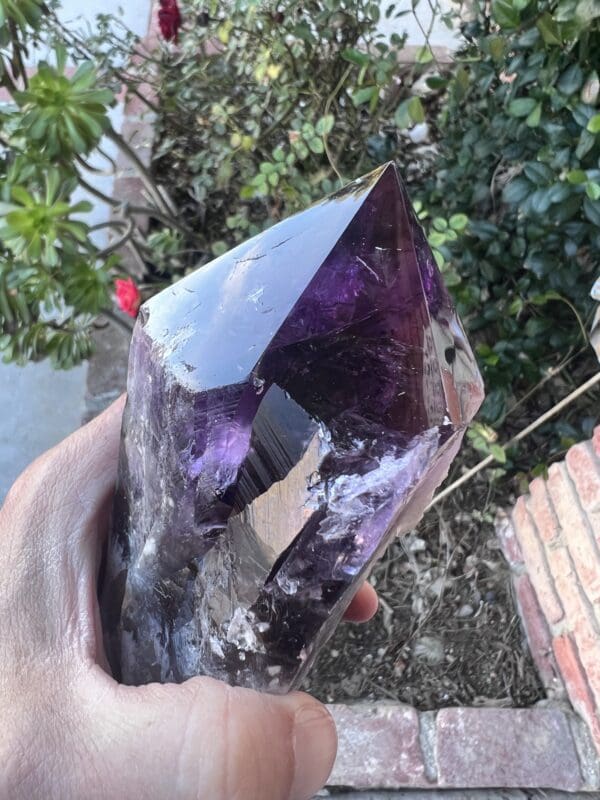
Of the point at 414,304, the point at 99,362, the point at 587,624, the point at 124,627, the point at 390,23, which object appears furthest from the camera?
the point at 390,23

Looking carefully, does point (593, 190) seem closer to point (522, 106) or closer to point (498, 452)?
point (522, 106)

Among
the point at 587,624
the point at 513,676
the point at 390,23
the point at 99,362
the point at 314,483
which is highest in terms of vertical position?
the point at 314,483

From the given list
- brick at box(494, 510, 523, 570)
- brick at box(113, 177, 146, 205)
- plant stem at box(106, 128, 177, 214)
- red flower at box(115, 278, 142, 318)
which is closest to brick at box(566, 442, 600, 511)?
brick at box(494, 510, 523, 570)

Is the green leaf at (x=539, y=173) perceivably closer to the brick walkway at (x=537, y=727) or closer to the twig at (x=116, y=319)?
the brick walkway at (x=537, y=727)

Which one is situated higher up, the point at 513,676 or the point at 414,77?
the point at 414,77

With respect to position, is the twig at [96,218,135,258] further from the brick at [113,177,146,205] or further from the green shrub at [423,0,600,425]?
the green shrub at [423,0,600,425]

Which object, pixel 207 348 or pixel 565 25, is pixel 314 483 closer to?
pixel 207 348

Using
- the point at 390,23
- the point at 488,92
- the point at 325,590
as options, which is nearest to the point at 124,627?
the point at 325,590
